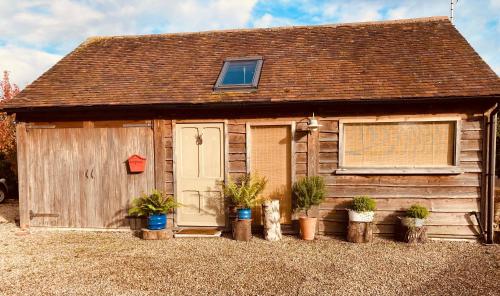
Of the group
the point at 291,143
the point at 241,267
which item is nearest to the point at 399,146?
the point at 291,143

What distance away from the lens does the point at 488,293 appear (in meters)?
4.85

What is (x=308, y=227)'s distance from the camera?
24.4ft

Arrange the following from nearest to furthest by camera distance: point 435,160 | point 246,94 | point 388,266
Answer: point 388,266, point 435,160, point 246,94

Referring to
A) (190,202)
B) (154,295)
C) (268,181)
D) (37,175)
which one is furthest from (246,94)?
(37,175)

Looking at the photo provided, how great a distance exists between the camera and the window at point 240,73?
27.1 feet

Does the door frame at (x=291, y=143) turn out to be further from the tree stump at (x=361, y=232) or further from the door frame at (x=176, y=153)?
the tree stump at (x=361, y=232)

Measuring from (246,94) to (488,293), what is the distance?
560 cm

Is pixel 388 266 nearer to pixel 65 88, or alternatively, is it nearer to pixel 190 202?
pixel 190 202

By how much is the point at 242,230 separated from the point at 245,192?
31.6 inches

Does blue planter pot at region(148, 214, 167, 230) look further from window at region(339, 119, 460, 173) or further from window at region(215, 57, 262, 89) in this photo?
window at region(339, 119, 460, 173)

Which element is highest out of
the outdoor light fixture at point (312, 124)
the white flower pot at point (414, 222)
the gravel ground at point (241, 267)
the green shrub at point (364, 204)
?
the outdoor light fixture at point (312, 124)

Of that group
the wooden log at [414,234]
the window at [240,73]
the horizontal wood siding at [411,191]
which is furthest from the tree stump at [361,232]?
the window at [240,73]

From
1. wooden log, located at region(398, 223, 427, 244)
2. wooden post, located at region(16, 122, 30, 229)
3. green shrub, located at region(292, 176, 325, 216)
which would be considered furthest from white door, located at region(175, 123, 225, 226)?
wooden log, located at region(398, 223, 427, 244)

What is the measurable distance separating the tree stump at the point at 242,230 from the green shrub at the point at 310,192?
3.92 ft
